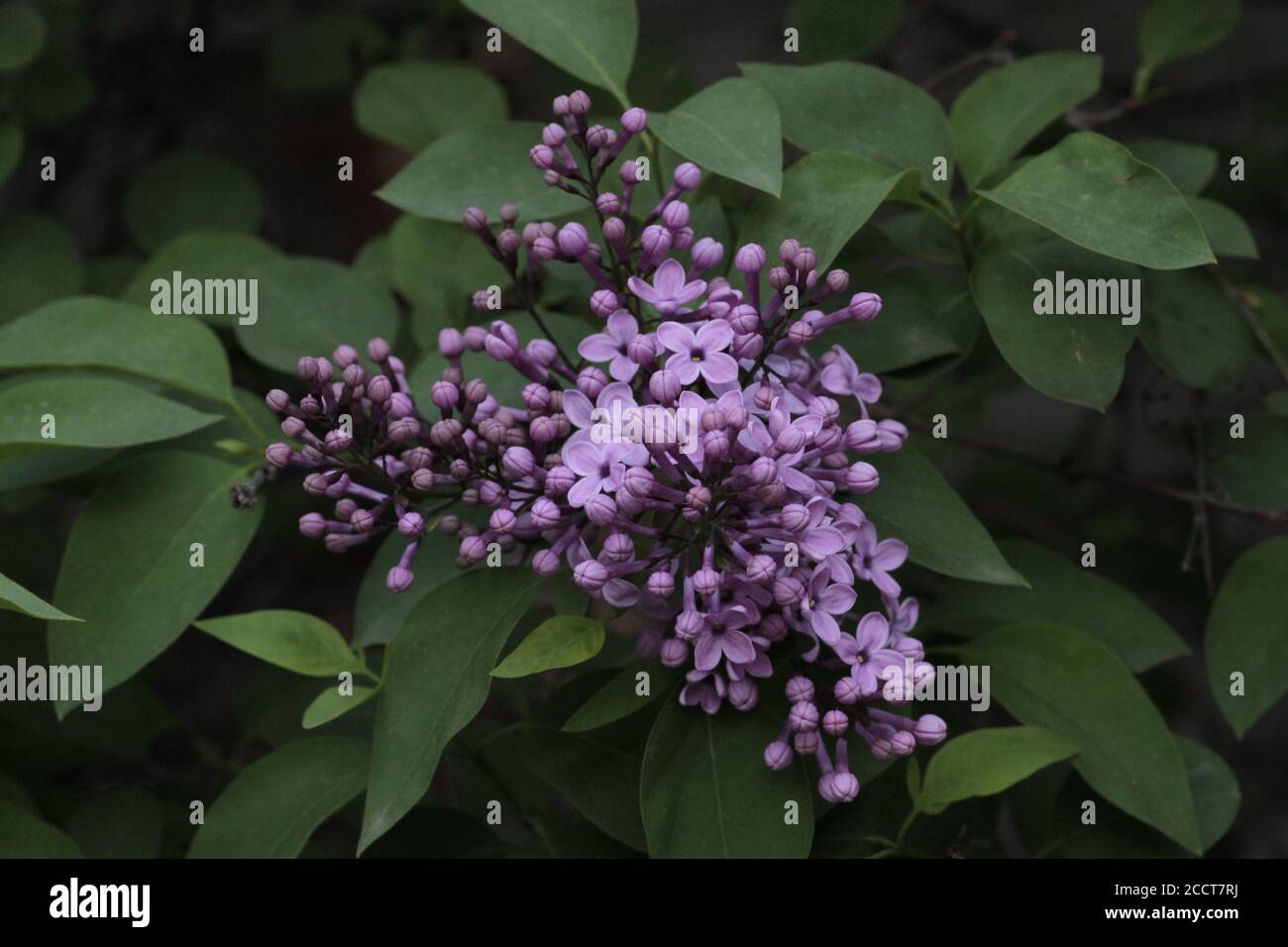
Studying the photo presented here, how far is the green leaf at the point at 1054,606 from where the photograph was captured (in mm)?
1455

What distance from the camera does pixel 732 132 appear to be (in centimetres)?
130

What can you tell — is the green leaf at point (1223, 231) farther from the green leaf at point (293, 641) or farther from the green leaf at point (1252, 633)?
the green leaf at point (293, 641)

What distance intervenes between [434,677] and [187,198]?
1.21 metres

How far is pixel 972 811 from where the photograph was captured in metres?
1.47

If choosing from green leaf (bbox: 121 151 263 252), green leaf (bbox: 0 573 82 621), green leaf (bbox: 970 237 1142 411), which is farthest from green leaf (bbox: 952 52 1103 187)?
green leaf (bbox: 121 151 263 252)

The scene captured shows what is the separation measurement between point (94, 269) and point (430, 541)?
3.17 ft

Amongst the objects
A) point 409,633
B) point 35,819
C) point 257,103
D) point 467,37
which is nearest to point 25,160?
point 257,103

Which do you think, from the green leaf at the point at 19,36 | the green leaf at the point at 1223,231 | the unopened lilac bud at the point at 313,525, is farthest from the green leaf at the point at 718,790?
the green leaf at the point at 19,36

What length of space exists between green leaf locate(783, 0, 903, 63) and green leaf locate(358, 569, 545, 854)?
3.27ft

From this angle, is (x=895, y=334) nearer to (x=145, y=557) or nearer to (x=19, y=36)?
(x=145, y=557)

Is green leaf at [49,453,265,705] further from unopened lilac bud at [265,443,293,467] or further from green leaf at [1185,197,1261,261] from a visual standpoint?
green leaf at [1185,197,1261,261]

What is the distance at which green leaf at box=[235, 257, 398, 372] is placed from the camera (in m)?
1.64

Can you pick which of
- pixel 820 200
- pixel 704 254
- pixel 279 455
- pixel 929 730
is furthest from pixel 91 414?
pixel 929 730
